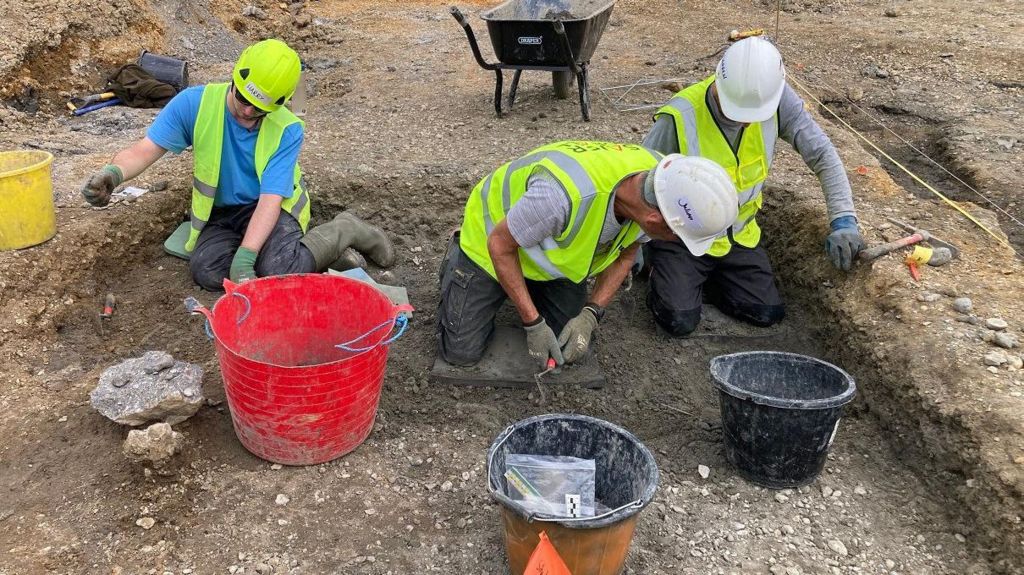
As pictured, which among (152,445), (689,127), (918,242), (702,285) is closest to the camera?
(152,445)

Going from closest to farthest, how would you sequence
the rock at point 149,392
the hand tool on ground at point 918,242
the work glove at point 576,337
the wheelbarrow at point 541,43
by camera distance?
the rock at point 149,392, the work glove at point 576,337, the hand tool on ground at point 918,242, the wheelbarrow at point 541,43

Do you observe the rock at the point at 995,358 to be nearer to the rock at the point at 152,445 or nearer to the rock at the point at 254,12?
the rock at the point at 152,445

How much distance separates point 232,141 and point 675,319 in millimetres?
2314

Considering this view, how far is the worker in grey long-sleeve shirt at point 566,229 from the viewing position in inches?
106

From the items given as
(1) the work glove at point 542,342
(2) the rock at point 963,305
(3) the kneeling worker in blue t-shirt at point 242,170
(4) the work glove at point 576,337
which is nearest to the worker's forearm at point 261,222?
(3) the kneeling worker in blue t-shirt at point 242,170

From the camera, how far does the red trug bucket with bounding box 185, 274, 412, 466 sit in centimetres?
268

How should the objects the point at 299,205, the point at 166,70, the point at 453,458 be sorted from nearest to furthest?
the point at 453,458, the point at 299,205, the point at 166,70

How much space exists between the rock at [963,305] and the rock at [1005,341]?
222 mm

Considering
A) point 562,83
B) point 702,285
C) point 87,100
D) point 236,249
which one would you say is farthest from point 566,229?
point 87,100

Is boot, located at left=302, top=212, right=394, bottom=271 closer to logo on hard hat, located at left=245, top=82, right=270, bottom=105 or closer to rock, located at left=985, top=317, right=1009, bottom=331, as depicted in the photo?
logo on hard hat, located at left=245, top=82, right=270, bottom=105

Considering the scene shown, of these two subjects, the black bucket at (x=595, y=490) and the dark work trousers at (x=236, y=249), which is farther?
the dark work trousers at (x=236, y=249)

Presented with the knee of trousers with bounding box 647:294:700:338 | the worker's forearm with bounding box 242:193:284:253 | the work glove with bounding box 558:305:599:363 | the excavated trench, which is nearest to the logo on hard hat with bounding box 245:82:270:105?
the worker's forearm with bounding box 242:193:284:253

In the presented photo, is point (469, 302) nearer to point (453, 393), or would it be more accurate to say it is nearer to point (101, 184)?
point (453, 393)

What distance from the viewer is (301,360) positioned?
10.7ft
